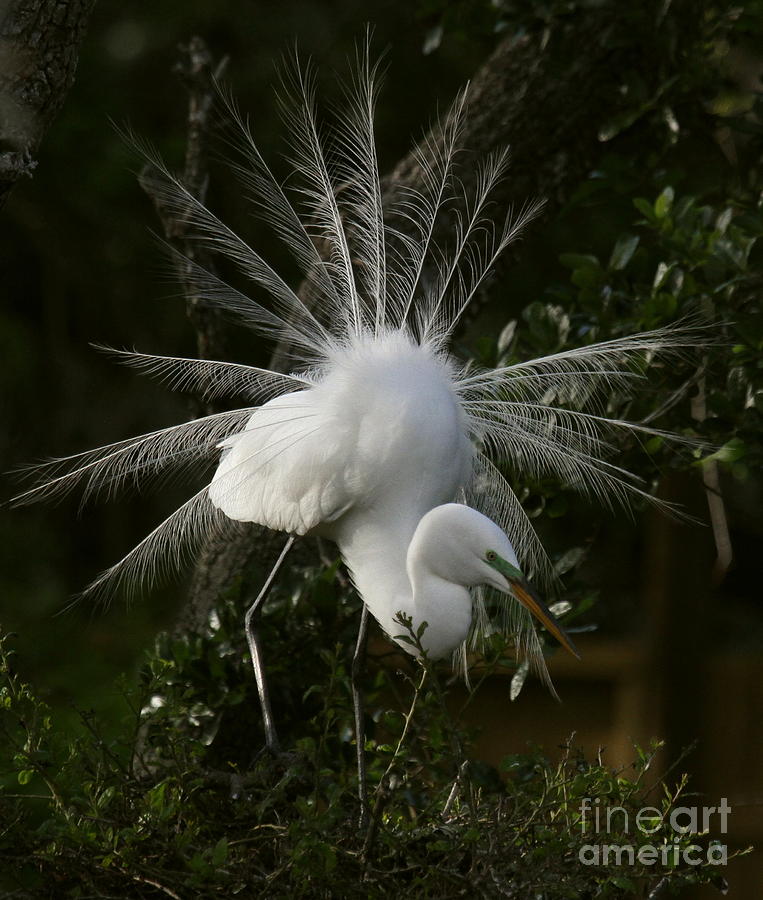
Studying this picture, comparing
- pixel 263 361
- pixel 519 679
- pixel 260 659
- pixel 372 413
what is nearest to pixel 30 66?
pixel 372 413

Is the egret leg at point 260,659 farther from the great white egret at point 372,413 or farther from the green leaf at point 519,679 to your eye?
the green leaf at point 519,679

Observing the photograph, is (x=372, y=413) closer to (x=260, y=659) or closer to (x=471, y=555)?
(x=471, y=555)

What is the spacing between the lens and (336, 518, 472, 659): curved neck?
202cm

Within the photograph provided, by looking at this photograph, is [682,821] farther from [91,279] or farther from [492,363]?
[91,279]

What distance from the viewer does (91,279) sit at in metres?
6.23

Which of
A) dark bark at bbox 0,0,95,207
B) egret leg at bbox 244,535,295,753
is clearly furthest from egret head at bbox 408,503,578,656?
dark bark at bbox 0,0,95,207

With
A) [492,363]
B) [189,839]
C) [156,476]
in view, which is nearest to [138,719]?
[189,839]

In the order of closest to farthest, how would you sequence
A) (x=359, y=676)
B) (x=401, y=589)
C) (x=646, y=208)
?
1. (x=401, y=589)
2. (x=359, y=676)
3. (x=646, y=208)

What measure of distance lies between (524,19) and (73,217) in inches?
141

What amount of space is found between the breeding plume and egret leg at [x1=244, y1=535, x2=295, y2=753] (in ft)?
0.71

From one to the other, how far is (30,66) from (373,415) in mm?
895

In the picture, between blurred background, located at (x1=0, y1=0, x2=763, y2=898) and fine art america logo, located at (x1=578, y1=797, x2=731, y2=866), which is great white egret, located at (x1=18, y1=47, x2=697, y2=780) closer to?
fine art america logo, located at (x1=578, y1=797, x2=731, y2=866)

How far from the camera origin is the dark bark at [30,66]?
183 cm

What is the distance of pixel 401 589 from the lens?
7.00ft
